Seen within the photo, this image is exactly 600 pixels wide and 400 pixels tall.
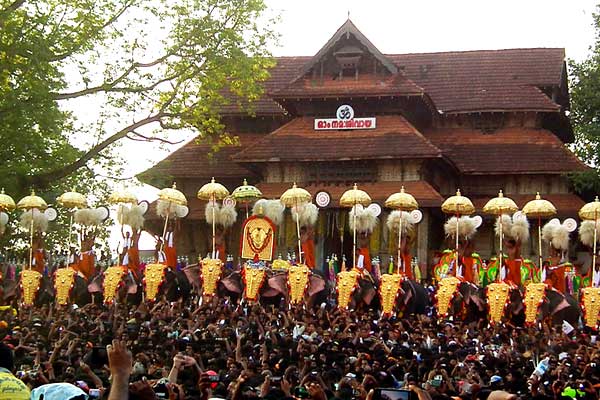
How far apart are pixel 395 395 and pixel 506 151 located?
27.3 m

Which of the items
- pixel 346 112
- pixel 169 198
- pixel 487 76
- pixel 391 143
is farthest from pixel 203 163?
pixel 169 198

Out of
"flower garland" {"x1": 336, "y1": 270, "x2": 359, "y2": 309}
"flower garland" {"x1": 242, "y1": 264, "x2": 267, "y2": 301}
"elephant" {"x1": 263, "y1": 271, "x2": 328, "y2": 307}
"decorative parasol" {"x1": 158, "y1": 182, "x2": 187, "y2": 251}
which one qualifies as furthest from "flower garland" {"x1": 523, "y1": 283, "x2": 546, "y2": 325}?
"decorative parasol" {"x1": 158, "y1": 182, "x2": 187, "y2": 251}

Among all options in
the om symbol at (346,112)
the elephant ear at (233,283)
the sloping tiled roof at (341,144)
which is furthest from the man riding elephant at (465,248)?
the om symbol at (346,112)

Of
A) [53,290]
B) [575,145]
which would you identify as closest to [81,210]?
[53,290]

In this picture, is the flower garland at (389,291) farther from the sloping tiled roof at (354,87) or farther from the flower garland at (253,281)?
the sloping tiled roof at (354,87)

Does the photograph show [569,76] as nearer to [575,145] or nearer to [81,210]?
[575,145]

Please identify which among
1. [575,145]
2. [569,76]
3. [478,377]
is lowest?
[478,377]

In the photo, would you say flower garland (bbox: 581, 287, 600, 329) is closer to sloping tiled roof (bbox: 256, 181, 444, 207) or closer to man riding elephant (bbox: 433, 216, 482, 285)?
man riding elephant (bbox: 433, 216, 482, 285)

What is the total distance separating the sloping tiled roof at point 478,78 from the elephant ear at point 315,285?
12357 mm

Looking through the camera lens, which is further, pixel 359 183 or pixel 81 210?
pixel 359 183

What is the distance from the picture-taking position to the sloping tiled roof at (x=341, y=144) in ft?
107

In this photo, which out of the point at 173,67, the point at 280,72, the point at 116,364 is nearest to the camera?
the point at 116,364

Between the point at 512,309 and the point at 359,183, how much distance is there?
10958 millimetres

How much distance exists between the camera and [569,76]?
3862 centimetres
